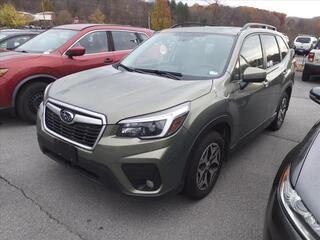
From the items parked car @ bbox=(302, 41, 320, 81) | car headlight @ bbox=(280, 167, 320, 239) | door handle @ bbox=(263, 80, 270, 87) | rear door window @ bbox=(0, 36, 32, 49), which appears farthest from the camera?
parked car @ bbox=(302, 41, 320, 81)

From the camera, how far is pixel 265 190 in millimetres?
3604

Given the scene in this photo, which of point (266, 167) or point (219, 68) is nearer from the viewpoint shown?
point (219, 68)

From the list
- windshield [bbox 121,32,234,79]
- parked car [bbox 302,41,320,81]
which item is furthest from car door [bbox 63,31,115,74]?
parked car [bbox 302,41,320,81]

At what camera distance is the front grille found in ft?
8.97

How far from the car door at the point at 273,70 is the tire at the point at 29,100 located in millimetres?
3549

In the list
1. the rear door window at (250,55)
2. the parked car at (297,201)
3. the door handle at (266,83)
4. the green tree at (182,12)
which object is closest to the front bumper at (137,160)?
the parked car at (297,201)

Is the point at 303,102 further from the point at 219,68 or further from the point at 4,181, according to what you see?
the point at 4,181

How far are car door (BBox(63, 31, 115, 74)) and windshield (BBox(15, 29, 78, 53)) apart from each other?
10.8 inches

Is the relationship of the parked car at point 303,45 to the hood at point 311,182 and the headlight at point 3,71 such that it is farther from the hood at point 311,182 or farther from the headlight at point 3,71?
the hood at point 311,182

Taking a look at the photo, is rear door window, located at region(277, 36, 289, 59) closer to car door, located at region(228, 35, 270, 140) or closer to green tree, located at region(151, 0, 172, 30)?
car door, located at region(228, 35, 270, 140)

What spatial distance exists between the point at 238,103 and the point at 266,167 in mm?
1123

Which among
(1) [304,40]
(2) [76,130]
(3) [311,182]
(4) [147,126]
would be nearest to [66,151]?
(2) [76,130]

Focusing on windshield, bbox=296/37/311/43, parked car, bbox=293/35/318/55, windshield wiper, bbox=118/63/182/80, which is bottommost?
parked car, bbox=293/35/318/55

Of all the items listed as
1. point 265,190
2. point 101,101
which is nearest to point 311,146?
point 265,190
